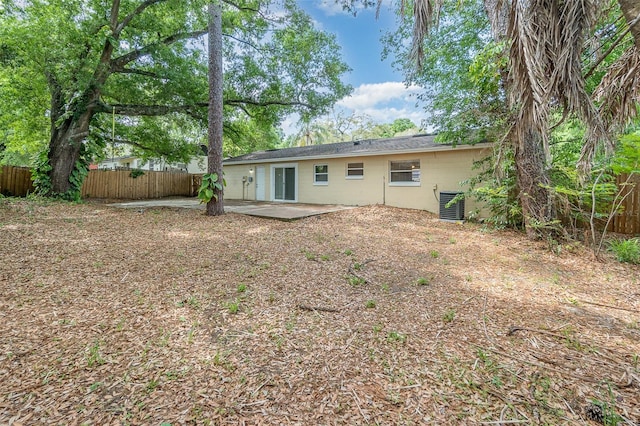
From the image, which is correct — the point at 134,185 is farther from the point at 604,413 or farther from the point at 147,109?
the point at 604,413

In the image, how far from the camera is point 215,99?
28.9 ft

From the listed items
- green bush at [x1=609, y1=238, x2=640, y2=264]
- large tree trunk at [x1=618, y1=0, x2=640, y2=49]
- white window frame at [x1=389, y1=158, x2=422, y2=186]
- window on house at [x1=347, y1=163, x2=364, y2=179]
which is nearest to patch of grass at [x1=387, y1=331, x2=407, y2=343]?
large tree trunk at [x1=618, y1=0, x2=640, y2=49]

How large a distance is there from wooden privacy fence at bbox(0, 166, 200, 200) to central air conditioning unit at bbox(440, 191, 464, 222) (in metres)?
15.5

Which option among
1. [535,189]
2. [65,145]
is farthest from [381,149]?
[65,145]


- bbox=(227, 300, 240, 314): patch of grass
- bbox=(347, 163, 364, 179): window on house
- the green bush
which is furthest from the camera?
bbox=(347, 163, 364, 179): window on house

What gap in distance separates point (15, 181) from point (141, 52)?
809cm

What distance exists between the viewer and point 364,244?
20.0 feet

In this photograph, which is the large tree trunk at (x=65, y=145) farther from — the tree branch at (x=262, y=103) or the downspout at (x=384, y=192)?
the downspout at (x=384, y=192)

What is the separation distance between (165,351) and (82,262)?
9.87ft

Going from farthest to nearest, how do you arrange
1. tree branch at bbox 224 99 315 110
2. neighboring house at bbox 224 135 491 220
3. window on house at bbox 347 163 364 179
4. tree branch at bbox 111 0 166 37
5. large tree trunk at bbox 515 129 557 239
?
1. window on house at bbox 347 163 364 179
2. tree branch at bbox 224 99 315 110
3. neighboring house at bbox 224 135 491 220
4. tree branch at bbox 111 0 166 37
5. large tree trunk at bbox 515 129 557 239

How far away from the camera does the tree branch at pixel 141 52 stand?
10114mm

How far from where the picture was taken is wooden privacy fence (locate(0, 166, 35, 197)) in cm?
1235

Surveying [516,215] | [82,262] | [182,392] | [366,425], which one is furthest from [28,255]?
[516,215]

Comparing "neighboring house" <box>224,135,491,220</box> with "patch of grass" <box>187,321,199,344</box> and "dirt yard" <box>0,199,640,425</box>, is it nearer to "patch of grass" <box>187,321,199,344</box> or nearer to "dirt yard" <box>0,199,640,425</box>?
"dirt yard" <box>0,199,640,425</box>
